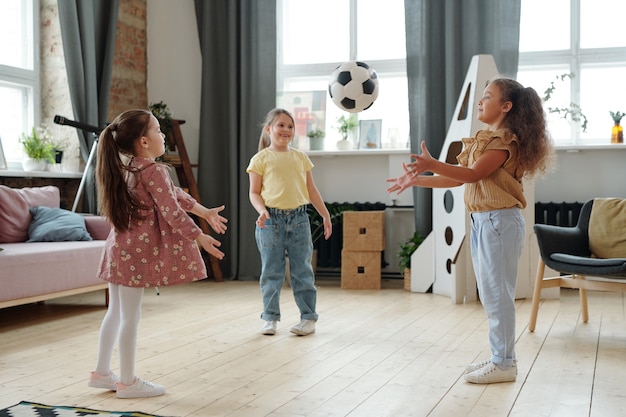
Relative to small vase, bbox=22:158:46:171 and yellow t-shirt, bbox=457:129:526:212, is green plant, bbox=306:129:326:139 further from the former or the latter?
yellow t-shirt, bbox=457:129:526:212

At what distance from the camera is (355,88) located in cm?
477

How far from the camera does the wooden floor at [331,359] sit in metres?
2.48

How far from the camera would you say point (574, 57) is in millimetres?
5711

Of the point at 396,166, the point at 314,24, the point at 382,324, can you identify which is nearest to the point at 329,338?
the point at 382,324

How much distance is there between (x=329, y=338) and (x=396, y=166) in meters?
2.54

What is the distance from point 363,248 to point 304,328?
6.49 ft

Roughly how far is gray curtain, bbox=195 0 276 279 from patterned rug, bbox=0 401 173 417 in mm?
3834

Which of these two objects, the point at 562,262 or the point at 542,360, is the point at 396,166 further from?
the point at 542,360

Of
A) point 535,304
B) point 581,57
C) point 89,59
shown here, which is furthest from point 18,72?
point 581,57

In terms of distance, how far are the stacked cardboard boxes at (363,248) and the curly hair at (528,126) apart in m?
2.88

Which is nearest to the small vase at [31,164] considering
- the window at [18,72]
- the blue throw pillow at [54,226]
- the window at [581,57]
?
the window at [18,72]

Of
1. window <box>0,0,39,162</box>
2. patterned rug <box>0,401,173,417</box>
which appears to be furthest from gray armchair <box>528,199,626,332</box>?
window <box>0,0,39,162</box>

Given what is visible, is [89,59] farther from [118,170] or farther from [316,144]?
[118,170]

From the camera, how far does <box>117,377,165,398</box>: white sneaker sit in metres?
2.56
